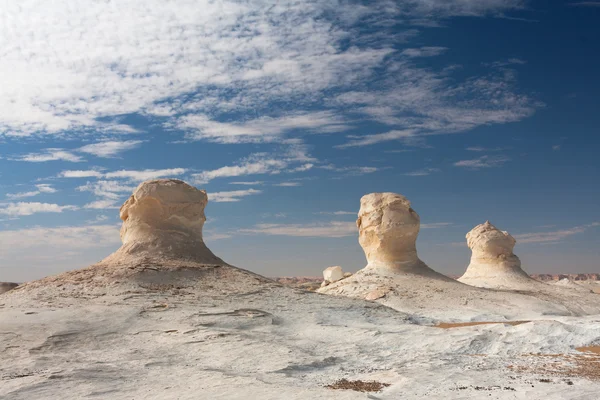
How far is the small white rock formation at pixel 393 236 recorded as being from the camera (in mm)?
27922

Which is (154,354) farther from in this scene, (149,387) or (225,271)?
(225,271)

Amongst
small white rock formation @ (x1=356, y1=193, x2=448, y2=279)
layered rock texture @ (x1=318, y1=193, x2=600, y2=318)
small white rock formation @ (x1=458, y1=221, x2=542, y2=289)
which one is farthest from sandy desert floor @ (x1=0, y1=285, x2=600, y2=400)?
small white rock formation @ (x1=458, y1=221, x2=542, y2=289)

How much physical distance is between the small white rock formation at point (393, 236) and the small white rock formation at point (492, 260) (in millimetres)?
7619

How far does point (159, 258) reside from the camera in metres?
19.3

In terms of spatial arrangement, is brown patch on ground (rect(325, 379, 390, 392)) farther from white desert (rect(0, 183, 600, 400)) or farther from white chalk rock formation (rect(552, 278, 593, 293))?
white chalk rock formation (rect(552, 278, 593, 293))

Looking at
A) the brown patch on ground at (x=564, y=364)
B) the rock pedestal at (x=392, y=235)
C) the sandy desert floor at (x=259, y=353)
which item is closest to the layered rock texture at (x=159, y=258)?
the sandy desert floor at (x=259, y=353)

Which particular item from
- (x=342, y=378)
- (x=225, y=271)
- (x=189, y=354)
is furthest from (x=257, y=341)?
(x=225, y=271)

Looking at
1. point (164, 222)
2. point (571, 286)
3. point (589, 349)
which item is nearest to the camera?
point (589, 349)

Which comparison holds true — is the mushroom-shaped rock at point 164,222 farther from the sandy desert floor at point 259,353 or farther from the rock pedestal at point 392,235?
the rock pedestal at point 392,235

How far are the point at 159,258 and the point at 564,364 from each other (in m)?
13.5

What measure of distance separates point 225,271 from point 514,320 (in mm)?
11373

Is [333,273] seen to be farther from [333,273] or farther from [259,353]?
[259,353]

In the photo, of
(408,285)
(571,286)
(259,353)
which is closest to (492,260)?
(571,286)

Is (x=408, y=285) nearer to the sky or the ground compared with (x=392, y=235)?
nearer to the ground
